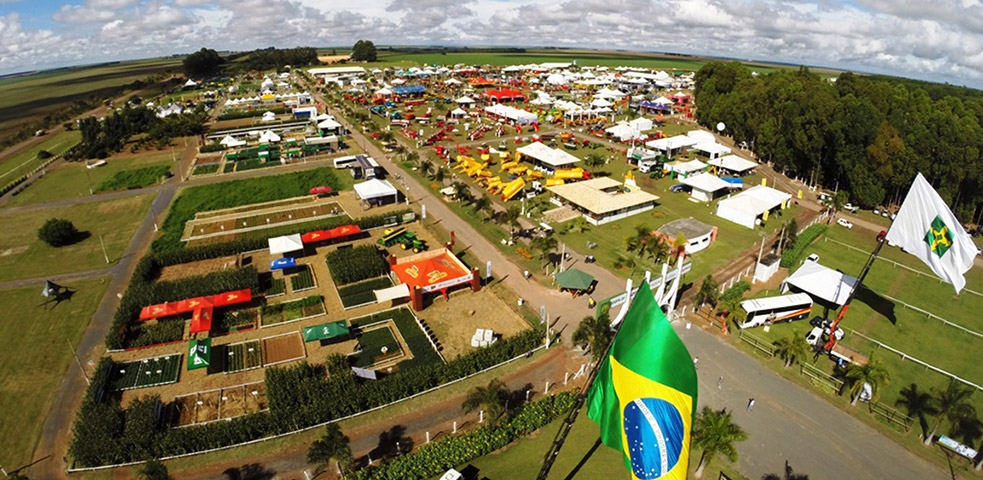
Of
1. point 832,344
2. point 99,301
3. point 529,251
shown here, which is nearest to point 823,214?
point 832,344

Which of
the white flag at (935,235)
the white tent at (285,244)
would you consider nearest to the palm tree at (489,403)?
→ the white flag at (935,235)

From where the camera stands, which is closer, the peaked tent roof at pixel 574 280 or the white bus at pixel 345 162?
the peaked tent roof at pixel 574 280

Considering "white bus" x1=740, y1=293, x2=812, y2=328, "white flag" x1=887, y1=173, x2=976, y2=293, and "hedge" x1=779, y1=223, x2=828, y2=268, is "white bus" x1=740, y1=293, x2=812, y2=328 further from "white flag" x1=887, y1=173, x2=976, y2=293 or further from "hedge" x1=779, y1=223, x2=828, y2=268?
"white flag" x1=887, y1=173, x2=976, y2=293

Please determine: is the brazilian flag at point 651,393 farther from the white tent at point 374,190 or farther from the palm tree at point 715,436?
the white tent at point 374,190

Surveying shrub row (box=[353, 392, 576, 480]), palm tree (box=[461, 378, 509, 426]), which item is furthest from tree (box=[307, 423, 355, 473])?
palm tree (box=[461, 378, 509, 426])

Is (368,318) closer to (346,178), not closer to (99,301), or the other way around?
(99,301)

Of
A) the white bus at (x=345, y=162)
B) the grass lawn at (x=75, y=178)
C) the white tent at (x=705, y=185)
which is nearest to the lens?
the white tent at (x=705, y=185)
